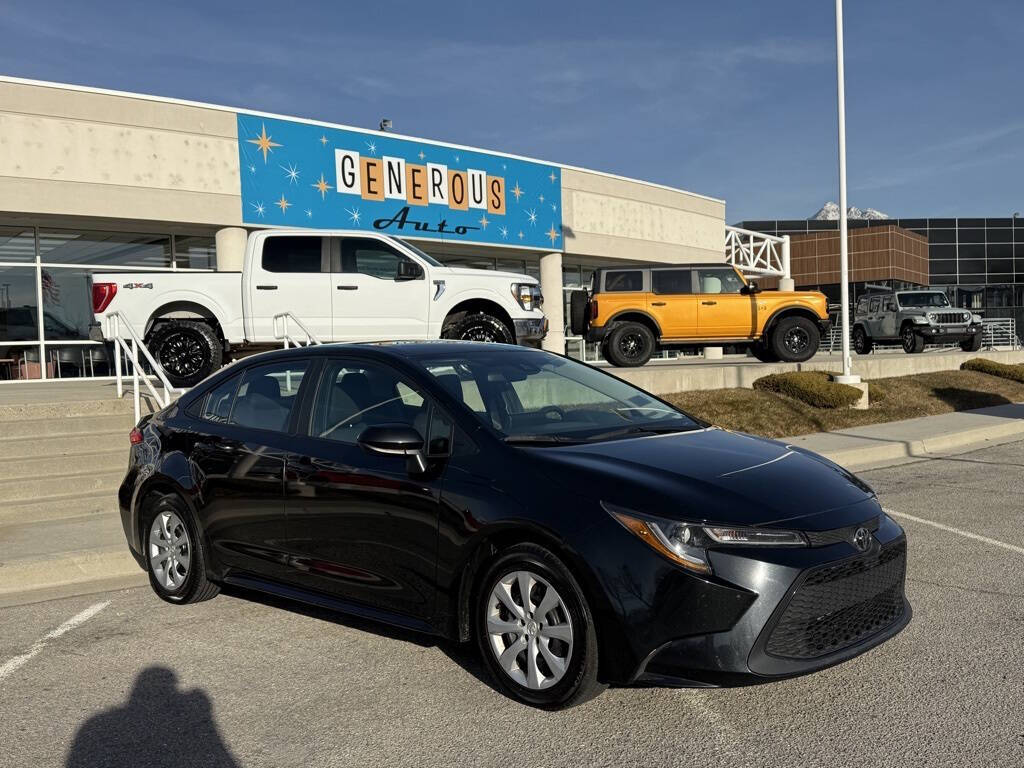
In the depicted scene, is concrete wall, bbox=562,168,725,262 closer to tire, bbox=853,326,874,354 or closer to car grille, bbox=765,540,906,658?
tire, bbox=853,326,874,354

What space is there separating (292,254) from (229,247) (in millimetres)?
8723

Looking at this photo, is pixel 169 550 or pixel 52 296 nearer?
pixel 169 550

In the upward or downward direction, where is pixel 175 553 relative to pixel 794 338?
downward

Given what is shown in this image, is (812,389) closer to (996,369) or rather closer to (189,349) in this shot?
(189,349)

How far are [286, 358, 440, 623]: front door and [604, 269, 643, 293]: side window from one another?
41.0 feet

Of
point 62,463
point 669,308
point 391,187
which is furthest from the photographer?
point 391,187

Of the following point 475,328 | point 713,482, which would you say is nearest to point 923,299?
point 475,328

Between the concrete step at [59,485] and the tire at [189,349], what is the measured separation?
2975 mm

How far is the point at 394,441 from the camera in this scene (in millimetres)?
4227

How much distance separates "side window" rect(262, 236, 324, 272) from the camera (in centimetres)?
1230

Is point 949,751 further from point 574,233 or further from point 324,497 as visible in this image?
point 574,233

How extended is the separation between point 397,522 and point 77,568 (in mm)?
3429

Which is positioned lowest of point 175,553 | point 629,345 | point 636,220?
point 175,553

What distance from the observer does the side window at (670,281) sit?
17.3 meters
